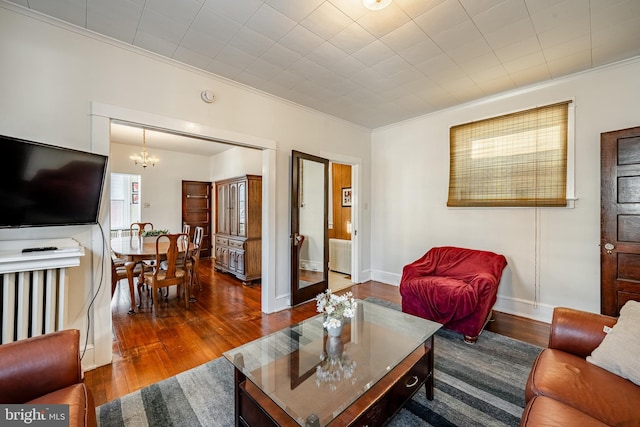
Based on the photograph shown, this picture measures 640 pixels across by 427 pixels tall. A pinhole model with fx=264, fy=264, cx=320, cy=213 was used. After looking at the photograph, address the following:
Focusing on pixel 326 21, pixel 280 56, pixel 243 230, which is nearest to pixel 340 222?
pixel 243 230

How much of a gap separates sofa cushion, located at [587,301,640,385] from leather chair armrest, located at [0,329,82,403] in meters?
2.79

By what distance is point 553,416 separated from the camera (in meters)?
1.13

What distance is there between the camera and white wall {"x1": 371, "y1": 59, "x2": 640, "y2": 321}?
9.36 ft

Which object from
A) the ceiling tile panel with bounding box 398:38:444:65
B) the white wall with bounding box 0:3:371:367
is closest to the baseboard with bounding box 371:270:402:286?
the ceiling tile panel with bounding box 398:38:444:65

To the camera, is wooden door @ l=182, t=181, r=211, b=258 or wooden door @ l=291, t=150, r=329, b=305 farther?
wooden door @ l=182, t=181, r=211, b=258

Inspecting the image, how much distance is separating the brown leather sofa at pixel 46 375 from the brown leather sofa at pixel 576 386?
79.1 inches

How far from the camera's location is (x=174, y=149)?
21.6 ft

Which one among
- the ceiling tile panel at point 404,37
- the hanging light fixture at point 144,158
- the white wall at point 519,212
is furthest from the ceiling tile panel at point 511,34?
the hanging light fixture at point 144,158

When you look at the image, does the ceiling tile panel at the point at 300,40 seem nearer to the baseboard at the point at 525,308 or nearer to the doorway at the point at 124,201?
the baseboard at the point at 525,308

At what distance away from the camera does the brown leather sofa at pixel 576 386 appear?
114 centimetres

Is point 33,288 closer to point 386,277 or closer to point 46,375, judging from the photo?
point 46,375

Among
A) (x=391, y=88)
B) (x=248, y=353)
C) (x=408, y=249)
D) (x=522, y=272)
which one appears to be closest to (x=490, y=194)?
(x=522, y=272)

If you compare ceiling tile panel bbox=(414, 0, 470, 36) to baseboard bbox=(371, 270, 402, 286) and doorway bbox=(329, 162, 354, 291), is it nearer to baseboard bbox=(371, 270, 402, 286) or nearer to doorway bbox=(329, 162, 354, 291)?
doorway bbox=(329, 162, 354, 291)

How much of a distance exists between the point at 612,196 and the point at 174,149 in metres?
7.79
